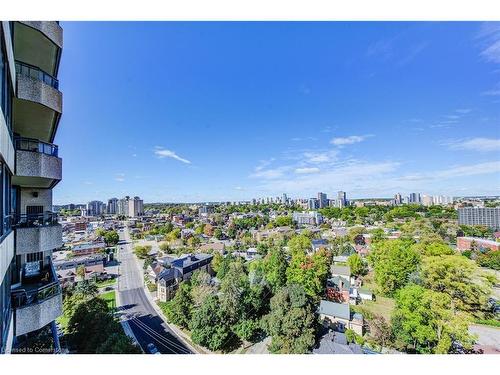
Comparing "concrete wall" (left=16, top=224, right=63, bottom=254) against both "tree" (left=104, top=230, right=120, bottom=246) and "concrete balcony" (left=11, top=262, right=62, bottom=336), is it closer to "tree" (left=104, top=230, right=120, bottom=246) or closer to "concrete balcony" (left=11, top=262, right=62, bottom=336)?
"concrete balcony" (left=11, top=262, right=62, bottom=336)

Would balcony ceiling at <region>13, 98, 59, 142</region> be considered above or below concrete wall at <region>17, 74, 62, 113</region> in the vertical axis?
below

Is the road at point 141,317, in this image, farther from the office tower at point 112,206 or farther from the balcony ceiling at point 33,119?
the office tower at point 112,206

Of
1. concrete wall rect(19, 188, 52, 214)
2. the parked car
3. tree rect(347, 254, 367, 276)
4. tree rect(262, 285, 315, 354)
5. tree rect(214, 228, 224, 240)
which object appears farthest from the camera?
tree rect(214, 228, 224, 240)

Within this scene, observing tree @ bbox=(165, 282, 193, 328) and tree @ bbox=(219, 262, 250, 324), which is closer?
tree @ bbox=(219, 262, 250, 324)

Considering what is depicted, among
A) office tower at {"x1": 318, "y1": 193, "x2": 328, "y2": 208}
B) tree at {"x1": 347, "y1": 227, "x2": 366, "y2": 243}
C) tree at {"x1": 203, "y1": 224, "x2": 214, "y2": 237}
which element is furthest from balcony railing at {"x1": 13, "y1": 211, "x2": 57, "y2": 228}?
office tower at {"x1": 318, "y1": 193, "x2": 328, "y2": 208}

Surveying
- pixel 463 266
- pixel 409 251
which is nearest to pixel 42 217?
pixel 463 266

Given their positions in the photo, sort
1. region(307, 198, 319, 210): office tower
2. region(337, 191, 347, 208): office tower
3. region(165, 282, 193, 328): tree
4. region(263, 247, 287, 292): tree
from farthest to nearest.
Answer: region(307, 198, 319, 210): office tower, region(337, 191, 347, 208): office tower, region(263, 247, 287, 292): tree, region(165, 282, 193, 328): tree

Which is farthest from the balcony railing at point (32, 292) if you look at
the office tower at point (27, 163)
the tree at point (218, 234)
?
the tree at point (218, 234)
